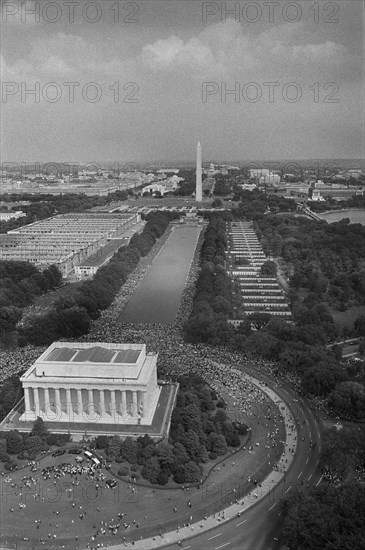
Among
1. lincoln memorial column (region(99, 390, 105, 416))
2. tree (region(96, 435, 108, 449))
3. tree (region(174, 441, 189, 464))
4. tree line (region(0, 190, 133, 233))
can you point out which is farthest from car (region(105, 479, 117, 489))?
tree line (region(0, 190, 133, 233))

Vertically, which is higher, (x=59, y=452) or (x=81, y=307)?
(x=81, y=307)

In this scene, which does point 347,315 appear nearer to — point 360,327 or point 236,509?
point 360,327

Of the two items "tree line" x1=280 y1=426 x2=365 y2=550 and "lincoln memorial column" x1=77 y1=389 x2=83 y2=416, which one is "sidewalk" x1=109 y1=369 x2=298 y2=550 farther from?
"lincoln memorial column" x1=77 y1=389 x2=83 y2=416

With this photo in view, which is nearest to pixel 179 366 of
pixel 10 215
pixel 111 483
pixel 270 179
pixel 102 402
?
pixel 102 402

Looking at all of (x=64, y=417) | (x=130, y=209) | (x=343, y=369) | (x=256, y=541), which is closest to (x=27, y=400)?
(x=64, y=417)

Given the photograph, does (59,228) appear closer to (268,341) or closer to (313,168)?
(268,341)

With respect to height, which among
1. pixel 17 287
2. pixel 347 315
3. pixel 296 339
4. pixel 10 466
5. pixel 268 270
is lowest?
pixel 10 466
